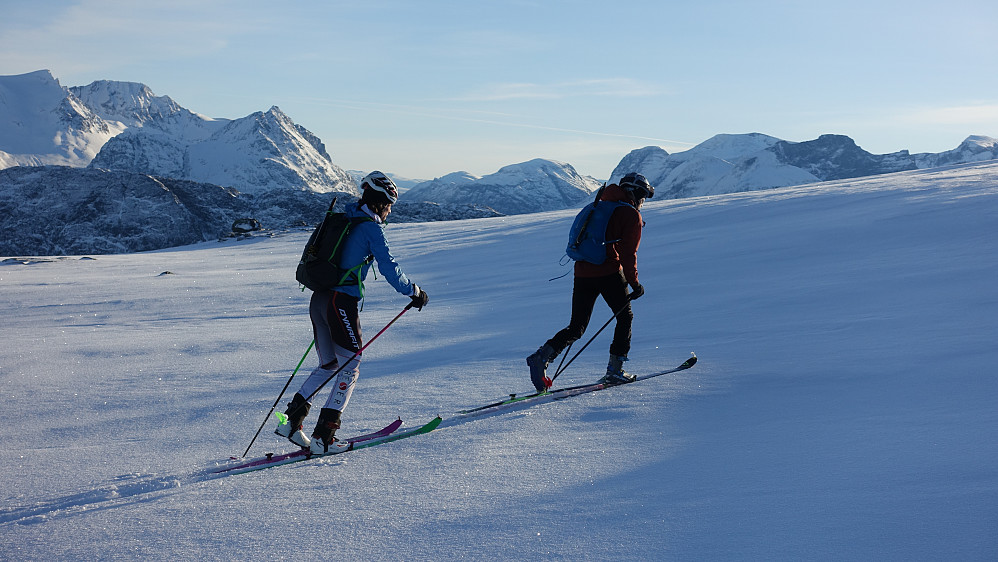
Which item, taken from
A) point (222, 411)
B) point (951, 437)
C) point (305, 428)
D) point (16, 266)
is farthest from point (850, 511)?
point (16, 266)

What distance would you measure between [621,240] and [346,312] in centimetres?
268

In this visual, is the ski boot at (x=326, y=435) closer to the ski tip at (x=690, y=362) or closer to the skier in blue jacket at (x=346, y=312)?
the skier in blue jacket at (x=346, y=312)

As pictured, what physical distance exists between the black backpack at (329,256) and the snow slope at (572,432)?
1.22 meters

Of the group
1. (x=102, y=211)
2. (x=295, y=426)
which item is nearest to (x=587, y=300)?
(x=295, y=426)

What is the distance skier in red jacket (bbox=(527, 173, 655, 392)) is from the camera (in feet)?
19.4

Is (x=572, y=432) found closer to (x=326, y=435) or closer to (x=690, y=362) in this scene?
(x=326, y=435)

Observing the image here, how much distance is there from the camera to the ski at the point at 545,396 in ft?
17.8

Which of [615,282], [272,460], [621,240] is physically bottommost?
[272,460]

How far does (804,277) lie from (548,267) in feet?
24.0

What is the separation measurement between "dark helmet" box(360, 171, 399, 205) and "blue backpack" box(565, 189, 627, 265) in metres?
2.00

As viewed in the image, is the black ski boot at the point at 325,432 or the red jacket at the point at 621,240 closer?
the black ski boot at the point at 325,432

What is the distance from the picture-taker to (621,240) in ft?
19.4

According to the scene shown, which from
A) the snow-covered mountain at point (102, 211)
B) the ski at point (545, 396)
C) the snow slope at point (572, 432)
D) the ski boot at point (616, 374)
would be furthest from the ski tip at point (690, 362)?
the snow-covered mountain at point (102, 211)

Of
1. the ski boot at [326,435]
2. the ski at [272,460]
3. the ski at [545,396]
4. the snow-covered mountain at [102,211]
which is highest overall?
the snow-covered mountain at [102,211]
